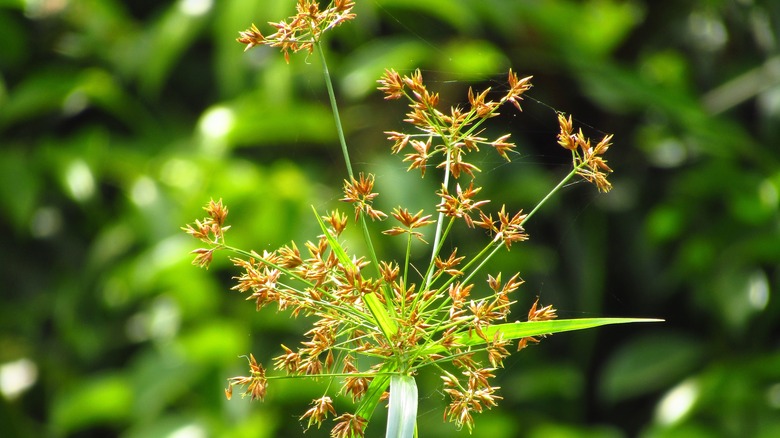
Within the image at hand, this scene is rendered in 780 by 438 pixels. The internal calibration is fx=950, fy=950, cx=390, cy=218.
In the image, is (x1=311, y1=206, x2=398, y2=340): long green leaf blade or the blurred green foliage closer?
(x1=311, y1=206, x2=398, y2=340): long green leaf blade

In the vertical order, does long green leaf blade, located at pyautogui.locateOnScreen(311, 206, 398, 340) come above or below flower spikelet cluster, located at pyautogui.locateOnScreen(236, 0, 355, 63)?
below

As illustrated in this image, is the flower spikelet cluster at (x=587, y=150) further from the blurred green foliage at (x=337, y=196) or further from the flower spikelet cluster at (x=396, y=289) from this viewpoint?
the blurred green foliage at (x=337, y=196)

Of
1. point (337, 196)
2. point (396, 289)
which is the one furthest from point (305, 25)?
point (337, 196)

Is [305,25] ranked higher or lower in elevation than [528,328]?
higher

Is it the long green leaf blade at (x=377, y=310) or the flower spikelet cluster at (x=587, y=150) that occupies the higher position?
the flower spikelet cluster at (x=587, y=150)

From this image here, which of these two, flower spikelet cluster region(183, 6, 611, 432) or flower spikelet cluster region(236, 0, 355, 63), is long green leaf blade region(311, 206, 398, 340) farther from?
flower spikelet cluster region(236, 0, 355, 63)

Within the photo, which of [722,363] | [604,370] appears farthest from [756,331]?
[604,370]

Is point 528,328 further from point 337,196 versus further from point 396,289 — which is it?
point 337,196

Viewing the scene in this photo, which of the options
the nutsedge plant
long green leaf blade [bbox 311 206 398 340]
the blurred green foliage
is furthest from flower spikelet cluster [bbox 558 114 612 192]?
the blurred green foliage

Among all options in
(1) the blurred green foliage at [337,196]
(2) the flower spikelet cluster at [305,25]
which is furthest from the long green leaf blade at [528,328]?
(1) the blurred green foliage at [337,196]
